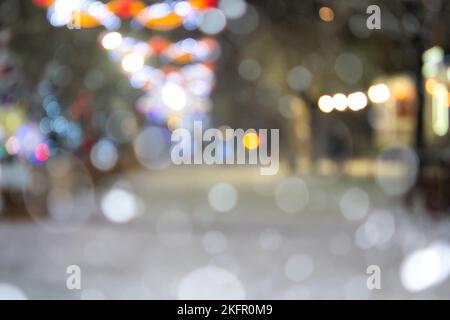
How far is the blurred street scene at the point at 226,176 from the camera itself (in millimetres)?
7777

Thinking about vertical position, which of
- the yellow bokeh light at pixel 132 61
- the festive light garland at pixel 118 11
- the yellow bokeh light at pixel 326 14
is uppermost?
the yellow bokeh light at pixel 132 61

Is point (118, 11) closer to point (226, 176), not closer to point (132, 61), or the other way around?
A: point (132, 61)

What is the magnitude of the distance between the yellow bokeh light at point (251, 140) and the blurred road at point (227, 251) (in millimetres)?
1236

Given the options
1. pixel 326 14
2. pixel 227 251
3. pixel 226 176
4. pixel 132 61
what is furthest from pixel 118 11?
pixel 226 176

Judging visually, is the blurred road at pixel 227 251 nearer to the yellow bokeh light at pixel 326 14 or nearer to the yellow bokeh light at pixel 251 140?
the yellow bokeh light at pixel 251 140

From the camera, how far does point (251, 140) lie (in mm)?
14266

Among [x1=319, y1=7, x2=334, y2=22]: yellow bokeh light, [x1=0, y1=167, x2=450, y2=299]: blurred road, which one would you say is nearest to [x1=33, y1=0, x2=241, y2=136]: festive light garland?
[x1=319, y1=7, x2=334, y2=22]: yellow bokeh light

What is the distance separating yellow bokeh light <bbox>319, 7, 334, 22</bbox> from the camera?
12580mm

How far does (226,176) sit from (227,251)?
50.6ft

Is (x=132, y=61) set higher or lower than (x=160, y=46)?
higher

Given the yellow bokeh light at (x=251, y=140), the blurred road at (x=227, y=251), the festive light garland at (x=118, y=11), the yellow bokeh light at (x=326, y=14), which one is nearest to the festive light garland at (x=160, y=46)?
the festive light garland at (x=118, y=11)

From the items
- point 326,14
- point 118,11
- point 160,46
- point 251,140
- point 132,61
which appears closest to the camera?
point 118,11

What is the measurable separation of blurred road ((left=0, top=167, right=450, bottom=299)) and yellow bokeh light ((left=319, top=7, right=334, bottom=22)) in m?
3.54

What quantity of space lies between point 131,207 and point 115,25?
13.4ft
